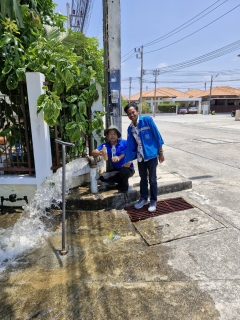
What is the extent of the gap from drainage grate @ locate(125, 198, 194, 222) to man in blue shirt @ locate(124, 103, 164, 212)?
0.10 meters

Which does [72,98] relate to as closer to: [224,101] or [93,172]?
[93,172]

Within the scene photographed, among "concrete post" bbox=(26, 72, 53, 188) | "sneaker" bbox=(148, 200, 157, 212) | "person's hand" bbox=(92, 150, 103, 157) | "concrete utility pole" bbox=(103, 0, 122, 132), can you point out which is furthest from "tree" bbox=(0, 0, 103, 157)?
"sneaker" bbox=(148, 200, 157, 212)

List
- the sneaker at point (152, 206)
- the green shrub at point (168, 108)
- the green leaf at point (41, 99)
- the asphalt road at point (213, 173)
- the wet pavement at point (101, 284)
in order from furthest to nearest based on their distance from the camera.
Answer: the green shrub at point (168, 108)
the asphalt road at point (213, 173)
the sneaker at point (152, 206)
the green leaf at point (41, 99)
the wet pavement at point (101, 284)

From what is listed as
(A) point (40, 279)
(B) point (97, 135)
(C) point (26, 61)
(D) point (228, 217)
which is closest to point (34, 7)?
(C) point (26, 61)

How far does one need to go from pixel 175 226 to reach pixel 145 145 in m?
1.20

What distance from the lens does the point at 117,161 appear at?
388cm

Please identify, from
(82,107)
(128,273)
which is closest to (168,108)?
(82,107)

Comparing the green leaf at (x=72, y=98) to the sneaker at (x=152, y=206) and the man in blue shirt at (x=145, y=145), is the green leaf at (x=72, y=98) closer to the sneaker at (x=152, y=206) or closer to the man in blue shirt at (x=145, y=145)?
the man in blue shirt at (x=145, y=145)

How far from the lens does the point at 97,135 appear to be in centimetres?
474

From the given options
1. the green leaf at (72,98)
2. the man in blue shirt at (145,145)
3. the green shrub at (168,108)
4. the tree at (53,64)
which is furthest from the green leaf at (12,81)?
the green shrub at (168,108)

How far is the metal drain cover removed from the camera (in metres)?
3.08

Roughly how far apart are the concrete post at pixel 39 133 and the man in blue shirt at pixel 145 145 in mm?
1307

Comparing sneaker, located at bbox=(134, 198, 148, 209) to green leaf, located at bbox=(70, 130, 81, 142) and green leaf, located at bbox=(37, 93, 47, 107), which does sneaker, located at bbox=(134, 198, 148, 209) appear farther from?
green leaf, located at bbox=(37, 93, 47, 107)

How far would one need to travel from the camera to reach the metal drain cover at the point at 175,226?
10.1 feet
